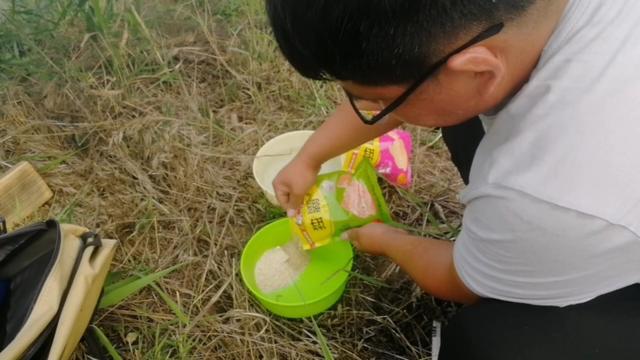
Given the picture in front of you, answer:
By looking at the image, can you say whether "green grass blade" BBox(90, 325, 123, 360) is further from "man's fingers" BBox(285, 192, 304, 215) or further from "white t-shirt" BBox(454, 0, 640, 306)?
"white t-shirt" BBox(454, 0, 640, 306)

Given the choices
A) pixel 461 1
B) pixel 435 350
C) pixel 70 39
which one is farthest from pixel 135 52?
pixel 461 1

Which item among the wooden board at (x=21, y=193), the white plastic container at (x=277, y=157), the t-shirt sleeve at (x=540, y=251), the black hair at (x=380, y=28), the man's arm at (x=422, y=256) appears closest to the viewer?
the black hair at (x=380, y=28)

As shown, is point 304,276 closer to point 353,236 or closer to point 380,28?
point 353,236

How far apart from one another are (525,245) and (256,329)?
2.72 ft

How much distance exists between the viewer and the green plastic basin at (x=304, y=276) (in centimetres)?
147

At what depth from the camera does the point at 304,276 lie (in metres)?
1.63

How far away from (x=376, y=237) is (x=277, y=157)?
579 millimetres

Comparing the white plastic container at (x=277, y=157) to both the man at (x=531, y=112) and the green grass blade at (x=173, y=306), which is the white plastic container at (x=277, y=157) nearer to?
the green grass blade at (x=173, y=306)

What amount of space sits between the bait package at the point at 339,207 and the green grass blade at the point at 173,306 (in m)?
0.35

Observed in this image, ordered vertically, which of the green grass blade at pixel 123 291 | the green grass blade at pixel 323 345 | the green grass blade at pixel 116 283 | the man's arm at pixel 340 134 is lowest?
the green grass blade at pixel 323 345

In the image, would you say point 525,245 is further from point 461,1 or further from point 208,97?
point 208,97

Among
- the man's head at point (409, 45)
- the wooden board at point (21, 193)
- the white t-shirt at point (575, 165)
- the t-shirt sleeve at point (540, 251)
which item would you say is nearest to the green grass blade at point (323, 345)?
the t-shirt sleeve at point (540, 251)

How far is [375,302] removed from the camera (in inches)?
61.2

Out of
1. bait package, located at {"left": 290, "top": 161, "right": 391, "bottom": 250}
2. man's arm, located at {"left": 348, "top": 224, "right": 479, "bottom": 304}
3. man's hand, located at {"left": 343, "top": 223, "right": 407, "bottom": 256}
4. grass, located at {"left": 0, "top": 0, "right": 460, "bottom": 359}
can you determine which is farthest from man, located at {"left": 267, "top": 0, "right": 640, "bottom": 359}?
grass, located at {"left": 0, "top": 0, "right": 460, "bottom": 359}
